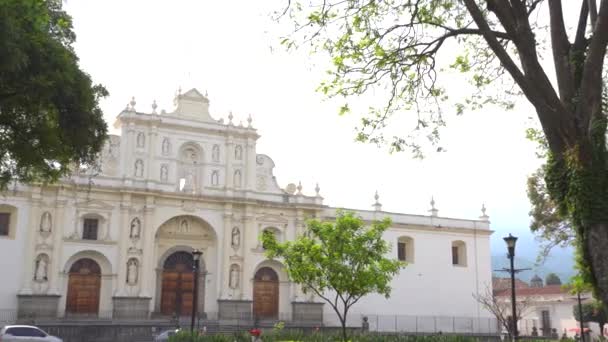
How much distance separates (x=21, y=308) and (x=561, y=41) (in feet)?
86.9

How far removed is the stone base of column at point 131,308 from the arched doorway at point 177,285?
64.3 inches

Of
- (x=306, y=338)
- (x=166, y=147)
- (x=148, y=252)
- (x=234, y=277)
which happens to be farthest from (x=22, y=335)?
(x=166, y=147)

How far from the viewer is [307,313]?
3466 cm

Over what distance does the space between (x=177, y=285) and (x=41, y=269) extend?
6827 mm

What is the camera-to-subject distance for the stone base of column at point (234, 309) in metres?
32.4

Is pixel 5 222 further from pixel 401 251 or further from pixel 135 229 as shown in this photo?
pixel 401 251

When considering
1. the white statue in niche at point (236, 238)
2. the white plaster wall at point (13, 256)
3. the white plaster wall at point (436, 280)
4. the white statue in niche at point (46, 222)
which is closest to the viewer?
the white plaster wall at point (13, 256)

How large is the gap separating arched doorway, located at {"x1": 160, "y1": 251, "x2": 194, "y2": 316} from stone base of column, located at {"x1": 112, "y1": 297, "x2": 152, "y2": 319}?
1.63 metres

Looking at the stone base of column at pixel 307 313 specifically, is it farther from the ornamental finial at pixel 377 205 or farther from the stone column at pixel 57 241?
the stone column at pixel 57 241

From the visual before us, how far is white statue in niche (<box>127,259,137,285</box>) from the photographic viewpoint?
102ft

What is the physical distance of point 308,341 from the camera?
18.1 m

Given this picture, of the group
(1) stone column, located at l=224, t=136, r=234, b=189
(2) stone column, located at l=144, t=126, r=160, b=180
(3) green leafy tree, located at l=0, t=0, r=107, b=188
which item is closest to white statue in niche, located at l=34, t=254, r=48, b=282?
(2) stone column, located at l=144, t=126, r=160, b=180

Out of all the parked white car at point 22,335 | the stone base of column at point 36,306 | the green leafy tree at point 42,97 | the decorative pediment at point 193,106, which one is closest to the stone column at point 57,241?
the stone base of column at point 36,306

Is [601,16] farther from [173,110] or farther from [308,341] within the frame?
[173,110]
